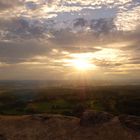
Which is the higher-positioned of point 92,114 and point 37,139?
point 92,114

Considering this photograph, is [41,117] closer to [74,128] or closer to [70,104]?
[74,128]

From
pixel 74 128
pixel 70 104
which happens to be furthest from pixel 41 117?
pixel 70 104

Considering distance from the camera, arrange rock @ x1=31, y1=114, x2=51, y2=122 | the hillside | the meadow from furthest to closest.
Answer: the meadow
rock @ x1=31, y1=114, x2=51, y2=122
the hillside

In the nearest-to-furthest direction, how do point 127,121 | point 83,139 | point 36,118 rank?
point 83,139 → point 127,121 → point 36,118

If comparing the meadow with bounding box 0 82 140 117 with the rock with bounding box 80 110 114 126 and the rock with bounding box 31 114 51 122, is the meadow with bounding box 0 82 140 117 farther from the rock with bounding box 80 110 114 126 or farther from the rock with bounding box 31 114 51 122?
the rock with bounding box 80 110 114 126

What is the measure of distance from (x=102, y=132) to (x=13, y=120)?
10586 millimetres

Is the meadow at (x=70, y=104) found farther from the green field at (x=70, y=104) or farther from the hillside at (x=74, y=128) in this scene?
the hillside at (x=74, y=128)

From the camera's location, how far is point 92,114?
31.6 metres

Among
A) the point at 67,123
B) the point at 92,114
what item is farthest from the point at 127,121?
the point at 67,123

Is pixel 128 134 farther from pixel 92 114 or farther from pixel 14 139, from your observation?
pixel 14 139

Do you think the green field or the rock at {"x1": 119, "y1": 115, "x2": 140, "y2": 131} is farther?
the green field

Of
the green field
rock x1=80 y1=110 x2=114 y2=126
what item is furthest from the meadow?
rock x1=80 y1=110 x2=114 y2=126

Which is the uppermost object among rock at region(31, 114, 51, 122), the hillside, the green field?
the green field

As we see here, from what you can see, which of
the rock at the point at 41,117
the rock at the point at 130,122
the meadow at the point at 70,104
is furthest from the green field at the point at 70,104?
the rock at the point at 130,122
